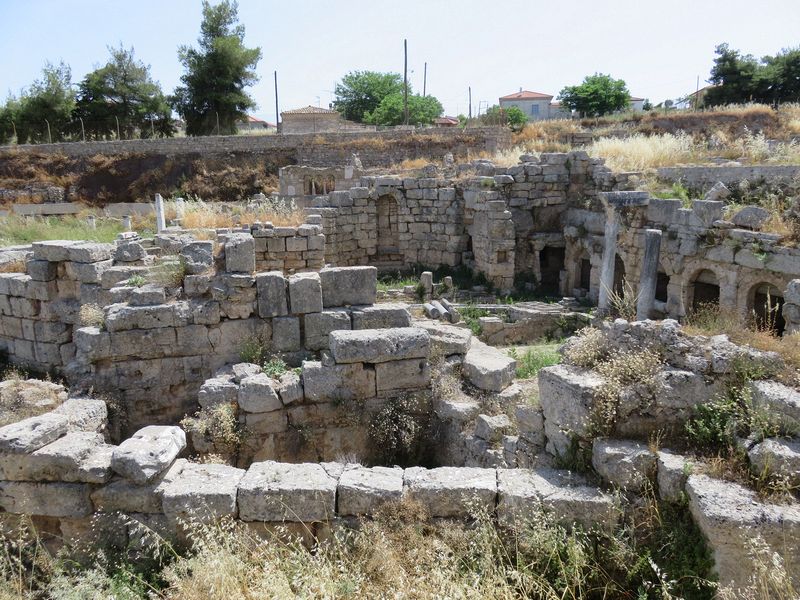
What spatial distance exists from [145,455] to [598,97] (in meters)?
47.2

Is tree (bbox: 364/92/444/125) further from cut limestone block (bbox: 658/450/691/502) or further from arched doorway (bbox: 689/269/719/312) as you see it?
cut limestone block (bbox: 658/450/691/502)

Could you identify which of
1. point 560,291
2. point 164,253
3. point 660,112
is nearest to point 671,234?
point 560,291

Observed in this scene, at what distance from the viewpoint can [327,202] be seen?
17.0m

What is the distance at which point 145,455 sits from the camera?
483 cm

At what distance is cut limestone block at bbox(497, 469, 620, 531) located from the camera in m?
4.42

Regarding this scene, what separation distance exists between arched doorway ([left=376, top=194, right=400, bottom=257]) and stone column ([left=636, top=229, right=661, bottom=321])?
7711 mm

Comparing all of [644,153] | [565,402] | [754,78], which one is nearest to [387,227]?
[644,153]

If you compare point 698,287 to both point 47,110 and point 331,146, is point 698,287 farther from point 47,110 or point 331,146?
point 47,110

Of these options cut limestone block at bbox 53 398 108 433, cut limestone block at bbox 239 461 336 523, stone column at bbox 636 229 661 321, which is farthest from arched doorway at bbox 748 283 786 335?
cut limestone block at bbox 53 398 108 433

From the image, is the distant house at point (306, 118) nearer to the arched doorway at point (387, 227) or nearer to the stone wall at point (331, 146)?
the stone wall at point (331, 146)

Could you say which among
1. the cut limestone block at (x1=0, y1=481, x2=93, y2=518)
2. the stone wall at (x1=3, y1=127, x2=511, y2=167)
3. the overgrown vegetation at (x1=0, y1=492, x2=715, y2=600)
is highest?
the stone wall at (x1=3, y1=127, x2=511, y2=167)

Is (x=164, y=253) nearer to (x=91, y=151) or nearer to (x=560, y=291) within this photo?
(x=560, y=291)

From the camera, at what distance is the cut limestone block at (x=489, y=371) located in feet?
22.4

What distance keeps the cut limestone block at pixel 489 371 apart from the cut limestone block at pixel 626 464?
221 cm
